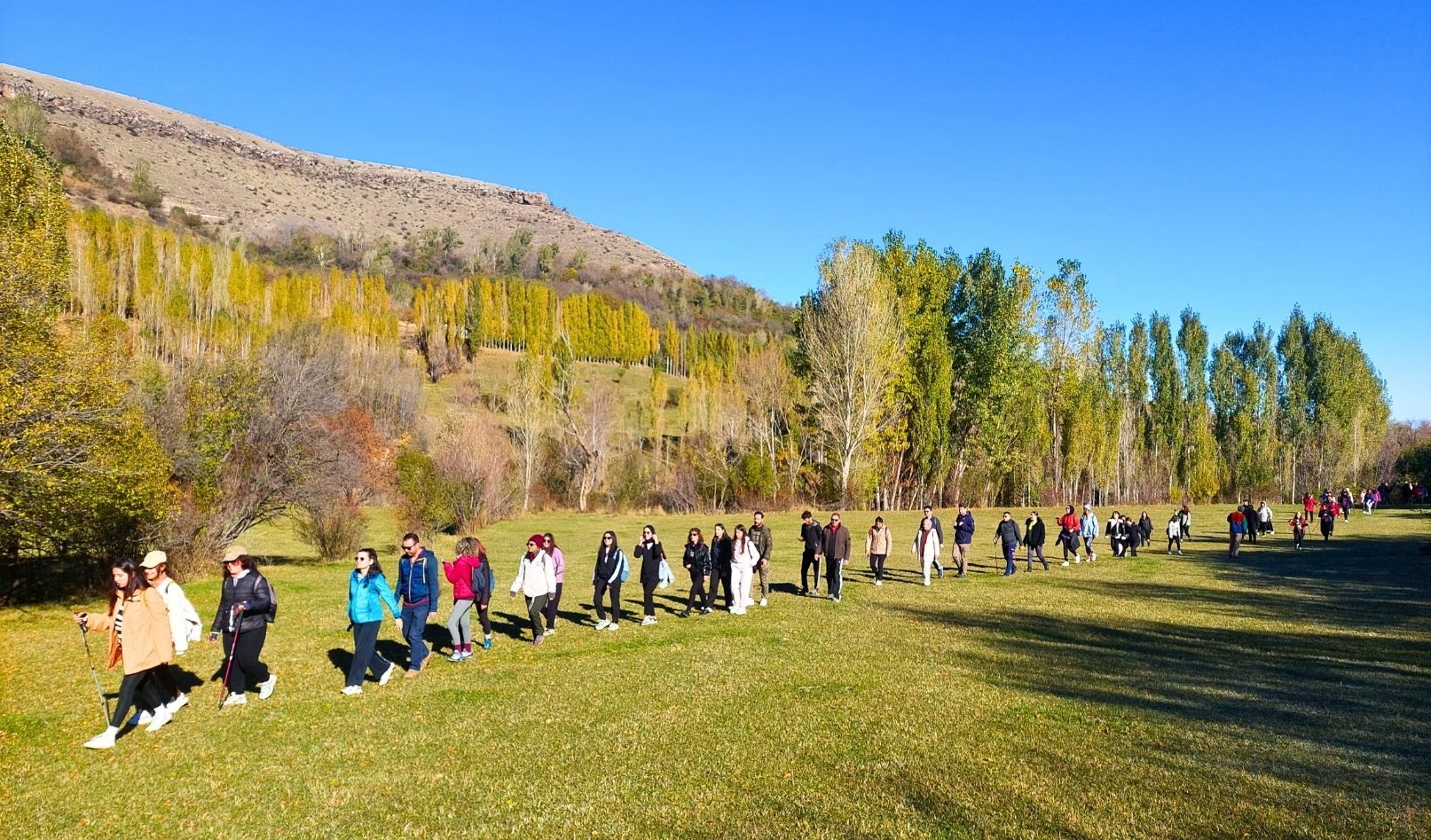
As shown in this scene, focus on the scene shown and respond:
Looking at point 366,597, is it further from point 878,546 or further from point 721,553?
point 878,546

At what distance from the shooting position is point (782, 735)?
28.8 ft

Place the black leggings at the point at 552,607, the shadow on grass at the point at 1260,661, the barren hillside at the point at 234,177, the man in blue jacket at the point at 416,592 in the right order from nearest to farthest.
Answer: the shadow on grass at the point at 1260,661, the man in blue jacket at the point at 416,592, the black leggings at the point at 552,607, the barren hillside at the point at 234,177

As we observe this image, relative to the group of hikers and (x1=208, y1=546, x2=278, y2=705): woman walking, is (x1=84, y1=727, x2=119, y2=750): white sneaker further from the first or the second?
(x1=208, y1=546, x2=278, y2=705): woman walking

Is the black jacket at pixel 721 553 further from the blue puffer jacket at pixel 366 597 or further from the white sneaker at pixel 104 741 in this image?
the white sneaker at pixel 104 741

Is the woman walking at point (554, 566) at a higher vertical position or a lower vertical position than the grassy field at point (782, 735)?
higher

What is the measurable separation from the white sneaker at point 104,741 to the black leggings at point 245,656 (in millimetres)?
1426

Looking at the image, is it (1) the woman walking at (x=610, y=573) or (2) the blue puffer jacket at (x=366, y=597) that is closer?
(2) the blue puffer jacket at (x=366, y=597)

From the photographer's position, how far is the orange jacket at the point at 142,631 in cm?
848

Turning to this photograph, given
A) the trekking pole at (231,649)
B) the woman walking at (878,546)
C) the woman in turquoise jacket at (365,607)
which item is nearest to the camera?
the trekking pole at (231,649)

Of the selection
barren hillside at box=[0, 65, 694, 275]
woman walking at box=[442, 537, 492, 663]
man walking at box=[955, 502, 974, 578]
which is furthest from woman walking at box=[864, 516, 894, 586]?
barren hillside at box=[0, 65, 694, 275]

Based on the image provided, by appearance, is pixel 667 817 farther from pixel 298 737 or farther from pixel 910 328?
pixel 910 328

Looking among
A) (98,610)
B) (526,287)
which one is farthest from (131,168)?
(98,610)

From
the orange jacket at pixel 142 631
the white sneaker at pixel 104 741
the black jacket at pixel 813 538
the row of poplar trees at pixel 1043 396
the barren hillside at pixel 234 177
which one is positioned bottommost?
the white sneaker at pixel 104 741

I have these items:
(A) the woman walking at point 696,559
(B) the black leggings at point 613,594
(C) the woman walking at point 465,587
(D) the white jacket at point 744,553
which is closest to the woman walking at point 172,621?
(C) the woman walking at point 465,587
